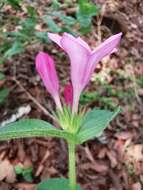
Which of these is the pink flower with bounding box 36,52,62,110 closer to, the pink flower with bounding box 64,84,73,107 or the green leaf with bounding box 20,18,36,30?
the pink flower with bounding box 64,84,73,107

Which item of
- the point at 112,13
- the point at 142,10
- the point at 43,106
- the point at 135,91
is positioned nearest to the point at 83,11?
the point at 43,106

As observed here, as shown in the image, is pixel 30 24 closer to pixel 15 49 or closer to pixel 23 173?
pixel 15 49

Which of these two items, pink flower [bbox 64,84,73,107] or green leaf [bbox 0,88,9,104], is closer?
pink flower [bbox 64,84,73,107]

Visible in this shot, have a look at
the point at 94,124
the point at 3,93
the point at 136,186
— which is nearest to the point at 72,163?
the point at 94,124

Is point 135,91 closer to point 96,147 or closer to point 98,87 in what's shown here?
point 98,87

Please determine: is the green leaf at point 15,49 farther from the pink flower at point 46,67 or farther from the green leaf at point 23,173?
the pink flower at point 46,67

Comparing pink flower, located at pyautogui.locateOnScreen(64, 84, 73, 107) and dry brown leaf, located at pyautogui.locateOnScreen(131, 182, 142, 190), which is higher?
pink flower, located at pyautogui.locateOnScreen(64, 84, 73, 107)

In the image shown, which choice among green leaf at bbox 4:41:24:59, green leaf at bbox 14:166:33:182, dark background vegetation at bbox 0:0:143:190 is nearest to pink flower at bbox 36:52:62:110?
dark background vegetation at bbox 0:0:143:190
